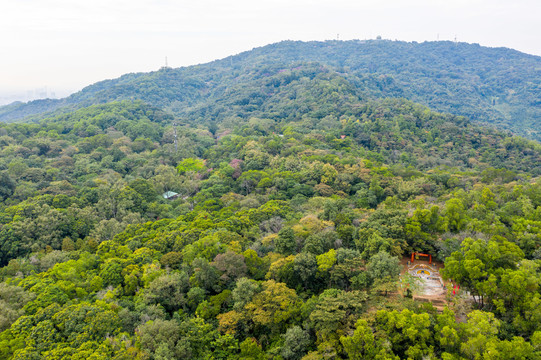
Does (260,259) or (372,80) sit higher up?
(372,80)

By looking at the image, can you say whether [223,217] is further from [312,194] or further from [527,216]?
[527,216]

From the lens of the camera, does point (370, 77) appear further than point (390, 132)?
Yes

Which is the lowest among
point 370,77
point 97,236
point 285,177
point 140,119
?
point 97,236

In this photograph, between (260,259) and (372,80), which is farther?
(372,80)

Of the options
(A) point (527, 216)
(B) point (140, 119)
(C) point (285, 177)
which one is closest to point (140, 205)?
(C) point (285, 177)

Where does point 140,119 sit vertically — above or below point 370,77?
below
